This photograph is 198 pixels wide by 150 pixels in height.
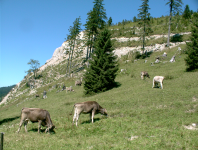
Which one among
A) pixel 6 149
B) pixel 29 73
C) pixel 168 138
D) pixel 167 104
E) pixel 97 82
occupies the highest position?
pixel 29 73

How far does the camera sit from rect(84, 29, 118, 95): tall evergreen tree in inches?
1005

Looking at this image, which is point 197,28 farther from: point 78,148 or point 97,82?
point 78,148

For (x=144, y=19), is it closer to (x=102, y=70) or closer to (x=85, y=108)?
(x=102, y=70)

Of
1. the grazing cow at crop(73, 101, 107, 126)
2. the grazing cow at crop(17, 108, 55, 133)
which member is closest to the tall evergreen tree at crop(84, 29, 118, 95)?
the grazing cow at crop(73, 101, 107, 126)

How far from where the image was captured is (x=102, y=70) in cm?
2580

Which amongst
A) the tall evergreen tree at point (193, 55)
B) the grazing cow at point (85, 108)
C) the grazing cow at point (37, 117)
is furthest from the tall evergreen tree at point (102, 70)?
the grazing cow at point (37, 117)

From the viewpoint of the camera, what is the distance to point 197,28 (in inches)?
1078

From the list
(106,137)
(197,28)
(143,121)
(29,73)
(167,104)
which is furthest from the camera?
(29,73)

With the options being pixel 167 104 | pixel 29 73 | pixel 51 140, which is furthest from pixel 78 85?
pixel 29 73

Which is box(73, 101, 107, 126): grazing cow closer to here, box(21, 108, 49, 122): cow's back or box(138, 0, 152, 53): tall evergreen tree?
box(21, 108, 49, 122): cow's back

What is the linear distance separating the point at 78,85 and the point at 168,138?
3144 centimetres

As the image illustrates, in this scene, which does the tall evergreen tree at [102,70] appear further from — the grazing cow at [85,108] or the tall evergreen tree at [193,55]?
the grazing cow at [85,108]

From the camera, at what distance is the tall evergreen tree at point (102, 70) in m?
25.5

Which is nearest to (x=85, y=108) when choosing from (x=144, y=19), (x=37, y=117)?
(x=37, y=117)
